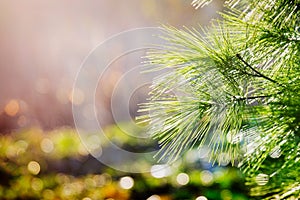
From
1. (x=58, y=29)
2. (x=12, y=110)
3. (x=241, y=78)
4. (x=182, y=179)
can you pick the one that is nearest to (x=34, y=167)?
(x=182, y=179)

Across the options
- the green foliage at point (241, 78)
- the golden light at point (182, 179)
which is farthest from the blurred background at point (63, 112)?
the green foliage at point (241, 78)

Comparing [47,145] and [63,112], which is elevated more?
[63,112]

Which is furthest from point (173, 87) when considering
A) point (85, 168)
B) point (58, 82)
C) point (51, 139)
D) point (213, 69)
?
point (58, 82)

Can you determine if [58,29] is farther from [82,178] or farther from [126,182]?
[126,182]

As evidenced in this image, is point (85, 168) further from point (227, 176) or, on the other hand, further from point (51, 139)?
point (227, 176)

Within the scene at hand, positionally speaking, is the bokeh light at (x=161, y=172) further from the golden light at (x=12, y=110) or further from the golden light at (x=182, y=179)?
the golden light at (x=12, y=110)

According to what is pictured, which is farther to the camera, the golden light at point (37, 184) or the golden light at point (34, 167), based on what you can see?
the golden light at point (34, 167)
